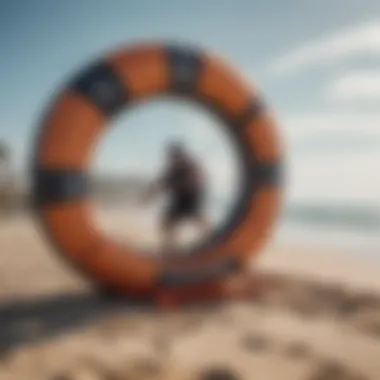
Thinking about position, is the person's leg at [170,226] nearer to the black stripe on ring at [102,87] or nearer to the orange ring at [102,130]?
the orange ring at [102,130]

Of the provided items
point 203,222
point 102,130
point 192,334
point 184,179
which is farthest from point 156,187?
point 192,334

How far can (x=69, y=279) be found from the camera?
3244mm

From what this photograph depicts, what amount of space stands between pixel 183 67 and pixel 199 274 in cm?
94

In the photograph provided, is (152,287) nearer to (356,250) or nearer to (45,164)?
(45,164)

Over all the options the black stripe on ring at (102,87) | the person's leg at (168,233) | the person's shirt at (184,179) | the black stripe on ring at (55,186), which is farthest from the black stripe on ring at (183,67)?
the person's leg at (168,233)

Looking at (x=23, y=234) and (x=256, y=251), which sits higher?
(x=23, y=234)

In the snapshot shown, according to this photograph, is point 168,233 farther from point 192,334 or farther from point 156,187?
point 192,334

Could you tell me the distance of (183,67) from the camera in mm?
2783

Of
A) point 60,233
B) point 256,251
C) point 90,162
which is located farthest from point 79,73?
point 256,251

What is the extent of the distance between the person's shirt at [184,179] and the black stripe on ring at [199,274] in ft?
1.45

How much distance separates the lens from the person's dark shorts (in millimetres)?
3105

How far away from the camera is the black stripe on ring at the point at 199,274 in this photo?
105 inches

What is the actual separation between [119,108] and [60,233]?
608 millimetres


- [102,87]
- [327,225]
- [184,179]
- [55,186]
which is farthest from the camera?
[327,225]
